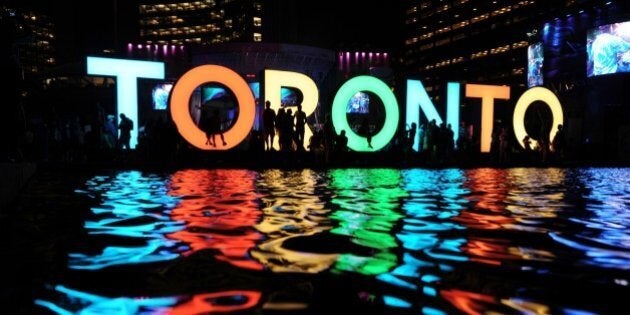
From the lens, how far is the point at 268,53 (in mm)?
39250

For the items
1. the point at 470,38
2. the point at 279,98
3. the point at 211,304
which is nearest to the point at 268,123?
the point at 279,98

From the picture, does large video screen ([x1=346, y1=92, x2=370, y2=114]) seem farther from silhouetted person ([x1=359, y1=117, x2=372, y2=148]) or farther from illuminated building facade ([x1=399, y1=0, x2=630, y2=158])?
silhouetted person ([x1=359, y1=117, x2=372, y2=148])

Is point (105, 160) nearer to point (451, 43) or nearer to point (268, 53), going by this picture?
point (268, 53)

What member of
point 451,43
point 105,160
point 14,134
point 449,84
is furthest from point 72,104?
point 451,43

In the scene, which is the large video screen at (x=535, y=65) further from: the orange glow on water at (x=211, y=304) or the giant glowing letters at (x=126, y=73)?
the orange glow on water at (x=211, y=304)

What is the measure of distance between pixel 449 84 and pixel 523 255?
17.5 m

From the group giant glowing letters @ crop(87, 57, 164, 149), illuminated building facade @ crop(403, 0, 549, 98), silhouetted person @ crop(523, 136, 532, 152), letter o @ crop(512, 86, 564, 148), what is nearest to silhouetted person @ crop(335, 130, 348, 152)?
giant glowing letters @ crop(87, 57, 164, 149)

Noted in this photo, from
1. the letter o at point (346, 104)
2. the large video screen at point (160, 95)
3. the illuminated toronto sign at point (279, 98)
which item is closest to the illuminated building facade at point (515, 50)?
the illuminated toronto sign at point (279, 98)

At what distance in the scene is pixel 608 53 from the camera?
29672 millimetres

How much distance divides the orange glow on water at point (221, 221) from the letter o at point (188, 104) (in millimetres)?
8186

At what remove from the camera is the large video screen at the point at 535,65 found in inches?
1533

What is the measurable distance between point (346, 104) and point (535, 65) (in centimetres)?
2748

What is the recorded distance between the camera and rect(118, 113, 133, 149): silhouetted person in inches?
645

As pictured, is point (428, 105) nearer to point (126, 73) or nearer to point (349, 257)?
point (126, 73)
